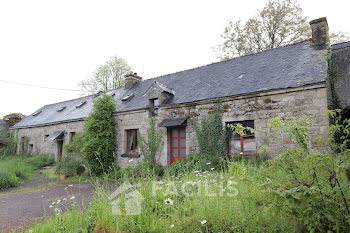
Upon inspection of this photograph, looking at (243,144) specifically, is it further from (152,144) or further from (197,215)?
(197,215)

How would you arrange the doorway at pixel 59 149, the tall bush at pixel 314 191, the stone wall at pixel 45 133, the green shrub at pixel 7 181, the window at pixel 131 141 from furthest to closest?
the doorway at pixel 59 149 < the stone wall at pixel 45 133 < the window at pixel 131 141 < the green shrub at pixel 7 181 < the tall bush at pixel 314 191

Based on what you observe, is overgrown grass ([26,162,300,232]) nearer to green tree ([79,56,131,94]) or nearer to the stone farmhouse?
the stone farmhouse

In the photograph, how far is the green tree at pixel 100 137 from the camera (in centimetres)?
1105

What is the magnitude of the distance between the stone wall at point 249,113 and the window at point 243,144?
28cm

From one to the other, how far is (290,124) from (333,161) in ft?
1.81

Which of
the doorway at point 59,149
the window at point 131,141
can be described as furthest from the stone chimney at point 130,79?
the doorway at point 59,149

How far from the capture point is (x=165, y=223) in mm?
2764

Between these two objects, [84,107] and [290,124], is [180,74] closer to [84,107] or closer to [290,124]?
[84,107]

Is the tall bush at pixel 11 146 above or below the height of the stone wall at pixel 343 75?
below

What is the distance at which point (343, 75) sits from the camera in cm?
834

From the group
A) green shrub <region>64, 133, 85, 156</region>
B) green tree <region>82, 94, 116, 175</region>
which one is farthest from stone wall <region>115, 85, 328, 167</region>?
green shrub <region>64, 133, 85, 156</region>

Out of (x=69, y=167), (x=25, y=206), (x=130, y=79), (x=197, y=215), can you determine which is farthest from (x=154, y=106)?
(x=197, y=215)

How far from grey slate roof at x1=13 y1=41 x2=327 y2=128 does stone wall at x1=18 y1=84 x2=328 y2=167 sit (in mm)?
284

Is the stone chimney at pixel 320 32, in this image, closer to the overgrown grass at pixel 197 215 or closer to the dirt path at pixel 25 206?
the overgrown grass at pixel 197 215
